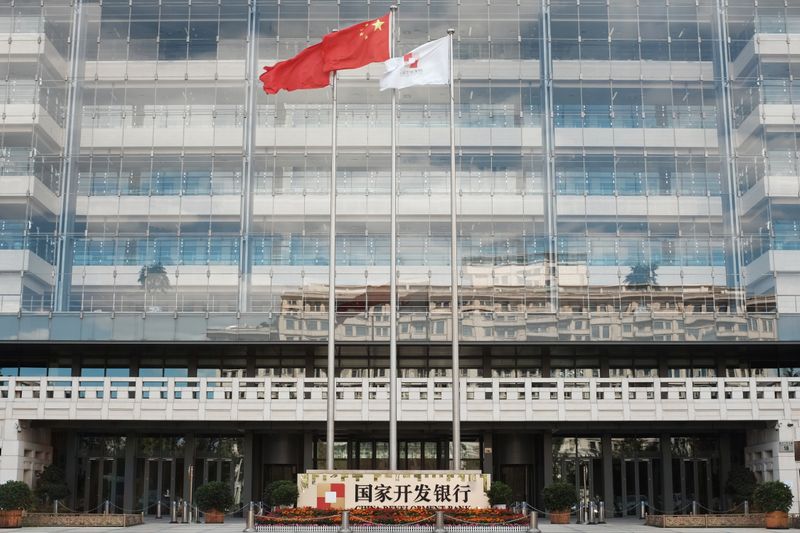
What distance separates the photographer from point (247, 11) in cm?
5319

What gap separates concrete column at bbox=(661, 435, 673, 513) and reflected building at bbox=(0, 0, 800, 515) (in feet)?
0.36

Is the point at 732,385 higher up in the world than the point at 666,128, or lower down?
lower down

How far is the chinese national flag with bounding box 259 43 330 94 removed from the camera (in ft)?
123

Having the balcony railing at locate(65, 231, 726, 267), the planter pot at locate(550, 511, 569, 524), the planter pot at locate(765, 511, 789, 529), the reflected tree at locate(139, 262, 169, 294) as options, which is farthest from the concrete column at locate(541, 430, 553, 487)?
the reflected tree at locate(139, 262, 169, 294)

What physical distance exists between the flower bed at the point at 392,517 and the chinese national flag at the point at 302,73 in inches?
595

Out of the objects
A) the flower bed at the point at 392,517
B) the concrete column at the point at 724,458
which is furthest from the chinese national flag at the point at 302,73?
the concrete column at the point at 724,458

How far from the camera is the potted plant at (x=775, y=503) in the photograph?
1559 inches

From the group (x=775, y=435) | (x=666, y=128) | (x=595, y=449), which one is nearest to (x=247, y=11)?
(x=666, y=128)

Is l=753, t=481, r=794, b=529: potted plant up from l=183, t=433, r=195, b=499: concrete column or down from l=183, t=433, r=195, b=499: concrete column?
down

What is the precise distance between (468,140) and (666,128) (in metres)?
10.1

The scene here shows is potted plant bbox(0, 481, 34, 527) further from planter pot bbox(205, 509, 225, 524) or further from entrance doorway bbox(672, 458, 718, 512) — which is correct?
entrance doorway bbox(672, 458, 718, 512)

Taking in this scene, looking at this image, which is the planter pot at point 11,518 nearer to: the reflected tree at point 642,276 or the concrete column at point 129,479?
the concrete column at point 129,479

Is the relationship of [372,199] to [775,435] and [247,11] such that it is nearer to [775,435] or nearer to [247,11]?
[247,11]

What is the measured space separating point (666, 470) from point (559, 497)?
10070mm
